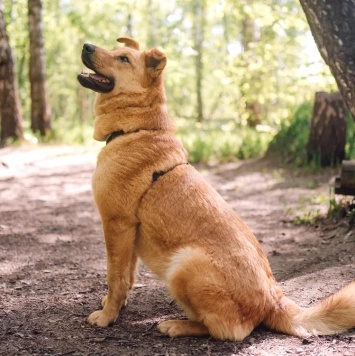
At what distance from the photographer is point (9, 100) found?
1227 centimetres

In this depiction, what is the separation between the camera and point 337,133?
8828mm

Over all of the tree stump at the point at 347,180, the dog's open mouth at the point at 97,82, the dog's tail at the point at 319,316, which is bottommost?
the dog's tail at the point at 319,316

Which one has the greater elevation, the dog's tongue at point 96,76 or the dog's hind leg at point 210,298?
the dog's tongue at point 96,76

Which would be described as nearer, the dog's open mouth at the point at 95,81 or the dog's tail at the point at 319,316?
the dog's tail at the point at 319,316

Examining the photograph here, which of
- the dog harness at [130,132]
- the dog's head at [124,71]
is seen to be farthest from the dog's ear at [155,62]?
the dog harness at [130,132]

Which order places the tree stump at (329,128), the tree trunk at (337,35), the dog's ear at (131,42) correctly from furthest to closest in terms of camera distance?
1. the tree stump at (329,128)
2. the tree trunk at (337,35)
3. the dog's ear at (131,42)

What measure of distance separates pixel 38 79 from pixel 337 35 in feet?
36.4

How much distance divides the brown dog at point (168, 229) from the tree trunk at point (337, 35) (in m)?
1.79

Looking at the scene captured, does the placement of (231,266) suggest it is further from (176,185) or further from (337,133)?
(337,133)

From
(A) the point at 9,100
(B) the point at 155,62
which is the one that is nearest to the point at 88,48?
(B) the point at 155,62

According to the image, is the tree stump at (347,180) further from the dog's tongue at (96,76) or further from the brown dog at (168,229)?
the dog's tongue at (96,76)

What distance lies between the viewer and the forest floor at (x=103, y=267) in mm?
Answer: 2934

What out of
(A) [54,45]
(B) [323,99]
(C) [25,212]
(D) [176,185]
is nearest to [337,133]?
(B) [323,99]

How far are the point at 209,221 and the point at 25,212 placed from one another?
4.31 metres
